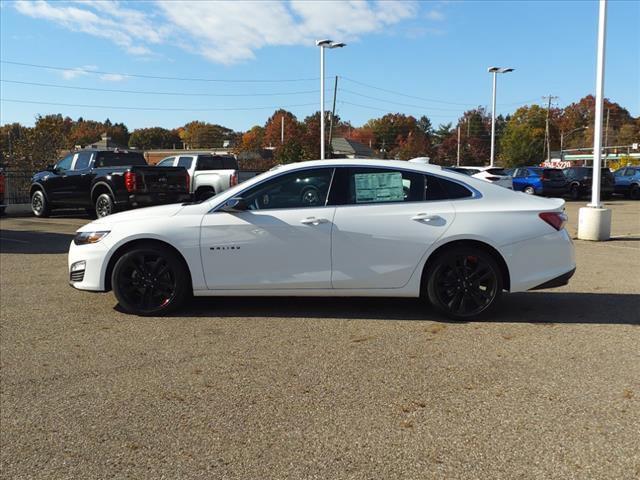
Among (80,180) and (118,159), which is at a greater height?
(118,159)

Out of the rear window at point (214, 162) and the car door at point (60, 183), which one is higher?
the rear window at point (214, 162)

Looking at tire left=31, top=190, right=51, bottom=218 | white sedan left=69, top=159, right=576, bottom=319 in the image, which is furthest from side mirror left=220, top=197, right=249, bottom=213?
tire left=31, top=190, right=51, bottom=218

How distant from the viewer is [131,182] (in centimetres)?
1427

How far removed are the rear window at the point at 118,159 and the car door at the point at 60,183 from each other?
36.3 inches

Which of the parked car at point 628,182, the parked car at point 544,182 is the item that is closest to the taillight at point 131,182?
the parked car at point 544,182

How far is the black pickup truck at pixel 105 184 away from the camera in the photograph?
1436 centimetres

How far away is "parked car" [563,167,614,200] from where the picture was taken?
29156 mm

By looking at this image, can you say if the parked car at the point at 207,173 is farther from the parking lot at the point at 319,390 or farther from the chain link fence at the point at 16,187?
the parking lot at the point at 319,390

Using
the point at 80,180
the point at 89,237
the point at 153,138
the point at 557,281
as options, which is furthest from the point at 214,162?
the point at 153,138

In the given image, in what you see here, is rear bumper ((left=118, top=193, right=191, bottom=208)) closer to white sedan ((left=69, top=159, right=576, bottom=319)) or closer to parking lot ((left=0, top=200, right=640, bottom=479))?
parking lot ((left=0, top=200, right=640, bottom=479))

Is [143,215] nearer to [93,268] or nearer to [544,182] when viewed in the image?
[93,268]

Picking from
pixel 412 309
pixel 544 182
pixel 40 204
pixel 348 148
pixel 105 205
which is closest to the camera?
pixel 412 309

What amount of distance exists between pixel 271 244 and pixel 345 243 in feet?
2.31

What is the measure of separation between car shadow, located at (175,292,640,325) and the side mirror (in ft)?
3.52
